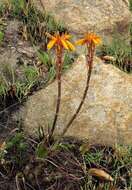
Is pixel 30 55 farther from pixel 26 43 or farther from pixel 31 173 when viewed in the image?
pixel 31 173

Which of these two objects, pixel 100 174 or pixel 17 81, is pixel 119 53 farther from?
pixel 100 174

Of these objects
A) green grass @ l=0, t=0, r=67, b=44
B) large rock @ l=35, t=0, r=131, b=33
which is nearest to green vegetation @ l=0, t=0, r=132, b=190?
green grass @ l=0, t=0, r=67, b=44

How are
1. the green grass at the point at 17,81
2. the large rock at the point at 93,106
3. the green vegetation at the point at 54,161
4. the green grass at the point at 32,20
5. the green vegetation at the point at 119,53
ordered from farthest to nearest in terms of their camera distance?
the green grass at the point at 32,20 → the green vegetation at the point at 119,53 → the green grass at the point at 17,81 → the large rock at the point at 93,106 → the green vegetation at the point at 54,161

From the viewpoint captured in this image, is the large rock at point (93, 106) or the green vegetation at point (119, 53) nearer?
the large rock at point (93, 106)

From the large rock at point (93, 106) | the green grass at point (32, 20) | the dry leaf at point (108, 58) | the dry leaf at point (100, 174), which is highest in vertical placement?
the green grass at point (32, 20)

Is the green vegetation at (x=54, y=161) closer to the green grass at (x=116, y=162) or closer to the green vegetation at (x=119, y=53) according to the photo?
the green grass at (x=116, y=162)

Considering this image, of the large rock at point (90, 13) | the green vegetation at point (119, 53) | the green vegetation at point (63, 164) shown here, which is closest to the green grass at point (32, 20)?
the large rock at point (90, 13)

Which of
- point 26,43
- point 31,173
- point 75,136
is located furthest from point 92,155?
point 26,43
